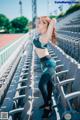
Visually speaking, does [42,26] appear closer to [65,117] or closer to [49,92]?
[49,92]

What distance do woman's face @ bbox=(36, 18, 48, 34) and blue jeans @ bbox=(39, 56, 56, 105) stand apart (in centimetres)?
30

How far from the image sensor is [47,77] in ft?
15.6

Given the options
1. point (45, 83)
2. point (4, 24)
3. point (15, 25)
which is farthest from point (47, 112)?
point (4, 24)

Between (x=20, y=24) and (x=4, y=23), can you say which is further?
(x=4, y=23)

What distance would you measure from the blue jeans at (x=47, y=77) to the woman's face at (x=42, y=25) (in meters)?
0.30

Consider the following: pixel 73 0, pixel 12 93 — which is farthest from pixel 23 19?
pixel 12 93

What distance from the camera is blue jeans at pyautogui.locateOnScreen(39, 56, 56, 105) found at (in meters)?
4.66

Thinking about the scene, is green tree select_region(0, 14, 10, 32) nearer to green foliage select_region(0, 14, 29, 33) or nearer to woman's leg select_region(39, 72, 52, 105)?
green foliage select_region(0, 14, 29, 33)

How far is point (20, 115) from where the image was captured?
546cm

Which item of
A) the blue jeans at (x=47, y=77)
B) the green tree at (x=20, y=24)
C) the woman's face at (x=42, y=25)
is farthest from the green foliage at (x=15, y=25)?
the woman's face at (x=42, y=25)

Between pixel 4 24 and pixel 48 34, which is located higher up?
→ pixel 48 34

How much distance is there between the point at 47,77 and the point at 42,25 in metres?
0.60

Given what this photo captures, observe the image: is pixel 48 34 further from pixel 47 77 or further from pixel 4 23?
pixel 4 23

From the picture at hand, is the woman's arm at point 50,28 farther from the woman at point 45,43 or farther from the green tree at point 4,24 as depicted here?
the green tree at point 4,24
